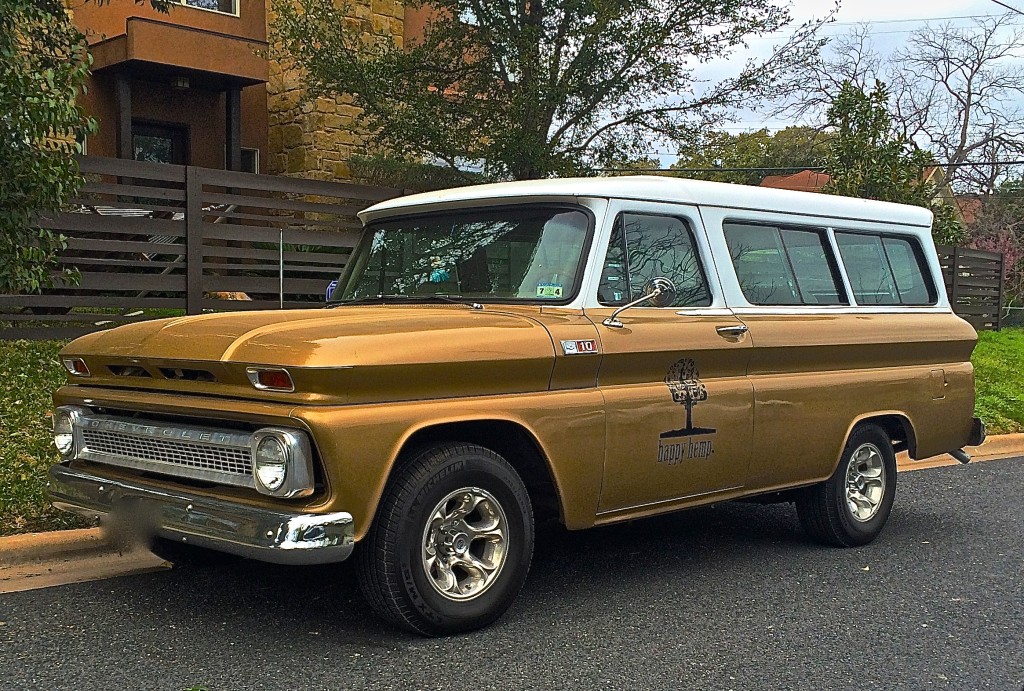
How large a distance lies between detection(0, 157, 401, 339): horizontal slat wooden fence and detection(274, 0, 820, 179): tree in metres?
1.64

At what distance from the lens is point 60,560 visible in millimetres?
5445

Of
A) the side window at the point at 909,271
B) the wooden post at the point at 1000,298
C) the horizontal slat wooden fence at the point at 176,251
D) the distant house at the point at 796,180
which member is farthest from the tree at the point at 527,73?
the distant house at the point at 796,180

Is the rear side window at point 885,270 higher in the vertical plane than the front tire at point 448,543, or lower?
higher

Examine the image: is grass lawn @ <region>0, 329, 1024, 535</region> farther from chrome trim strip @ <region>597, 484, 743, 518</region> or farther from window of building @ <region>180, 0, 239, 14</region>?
window of building @ <region>180, 0, 239, 14</region>

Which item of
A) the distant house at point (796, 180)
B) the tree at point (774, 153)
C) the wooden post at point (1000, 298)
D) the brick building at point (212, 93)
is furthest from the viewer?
the distant house at point (796, 180)

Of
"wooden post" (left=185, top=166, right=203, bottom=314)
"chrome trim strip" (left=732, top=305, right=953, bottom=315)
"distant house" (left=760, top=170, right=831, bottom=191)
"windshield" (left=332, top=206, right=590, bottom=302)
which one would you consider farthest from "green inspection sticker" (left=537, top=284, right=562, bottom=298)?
"distant house" (left=760, top=170, right=831, bottom=191)

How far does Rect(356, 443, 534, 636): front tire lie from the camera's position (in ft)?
13.8

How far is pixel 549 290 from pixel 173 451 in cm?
178

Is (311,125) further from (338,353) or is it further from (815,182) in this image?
(815,182)

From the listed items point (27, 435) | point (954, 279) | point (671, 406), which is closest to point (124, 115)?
point (27, 435)

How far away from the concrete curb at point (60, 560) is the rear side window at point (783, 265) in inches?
132

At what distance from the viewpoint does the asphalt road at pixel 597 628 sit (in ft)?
13.5

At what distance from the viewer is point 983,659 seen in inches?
177

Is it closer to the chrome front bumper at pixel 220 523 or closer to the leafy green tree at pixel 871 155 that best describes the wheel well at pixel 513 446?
the chrome front bumper at pixel 220 523
